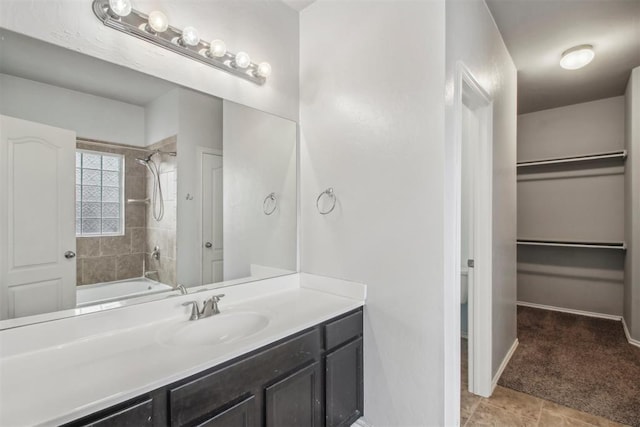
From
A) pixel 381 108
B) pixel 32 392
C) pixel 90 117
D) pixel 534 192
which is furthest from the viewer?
pixel 534 192

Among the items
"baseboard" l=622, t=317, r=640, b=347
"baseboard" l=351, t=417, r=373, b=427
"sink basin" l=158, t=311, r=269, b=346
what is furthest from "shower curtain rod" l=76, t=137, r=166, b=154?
"baseboard" l=622, t=317, r=640, b=347

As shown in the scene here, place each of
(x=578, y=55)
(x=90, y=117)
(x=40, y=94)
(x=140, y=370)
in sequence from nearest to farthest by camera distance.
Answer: (x=140, y=370), (x=40, y=94), (x=90, y=117), (x=578, y=55)

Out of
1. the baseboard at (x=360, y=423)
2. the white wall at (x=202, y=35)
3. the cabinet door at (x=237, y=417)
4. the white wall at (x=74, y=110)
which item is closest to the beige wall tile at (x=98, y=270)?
the white wall at (x=74, y=110)

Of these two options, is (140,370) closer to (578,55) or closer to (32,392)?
(32,392)

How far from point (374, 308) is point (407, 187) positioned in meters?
0.72

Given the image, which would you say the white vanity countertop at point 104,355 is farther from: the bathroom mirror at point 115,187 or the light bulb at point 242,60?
the light bulb at point 242,60

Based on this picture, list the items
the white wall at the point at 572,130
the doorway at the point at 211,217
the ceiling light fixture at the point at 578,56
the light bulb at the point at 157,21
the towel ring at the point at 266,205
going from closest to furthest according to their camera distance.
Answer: the light bulb at the point at 157,21 → the doorway at the point at 211,217 → the towel ring at the point at 266,205 → the ceiling light fixture at the point at 578,56 → the white wall at the point at 572,130

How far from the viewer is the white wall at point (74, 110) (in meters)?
1.14

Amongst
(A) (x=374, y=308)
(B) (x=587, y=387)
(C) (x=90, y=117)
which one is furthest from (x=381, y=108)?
(B) (x=587, y=387)

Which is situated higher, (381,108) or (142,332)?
(381,108)

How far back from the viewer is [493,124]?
2.28m

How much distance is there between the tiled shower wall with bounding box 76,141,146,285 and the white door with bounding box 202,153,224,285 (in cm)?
32

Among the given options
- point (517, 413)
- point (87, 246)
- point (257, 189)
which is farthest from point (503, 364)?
point (87, 246)

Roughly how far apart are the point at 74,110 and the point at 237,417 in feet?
4.62
